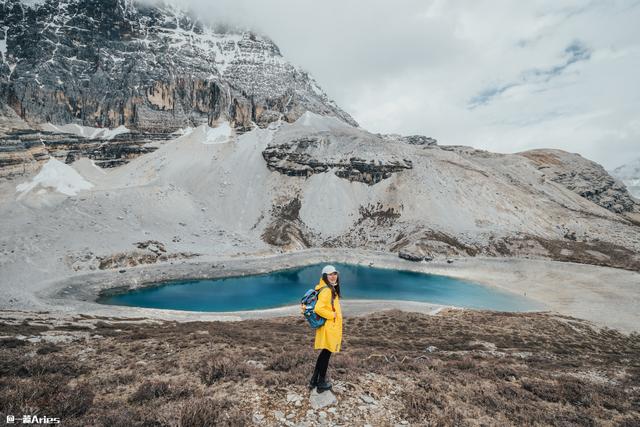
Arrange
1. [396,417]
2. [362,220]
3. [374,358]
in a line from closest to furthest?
[396,417]
[374,358]
[362,220]

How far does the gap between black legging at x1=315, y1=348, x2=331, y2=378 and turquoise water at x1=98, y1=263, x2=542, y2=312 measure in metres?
40.0

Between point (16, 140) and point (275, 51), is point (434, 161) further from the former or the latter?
point (16, 140)

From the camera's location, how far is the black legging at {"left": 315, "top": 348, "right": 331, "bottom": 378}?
7.66m

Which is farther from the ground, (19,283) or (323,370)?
(323,370)

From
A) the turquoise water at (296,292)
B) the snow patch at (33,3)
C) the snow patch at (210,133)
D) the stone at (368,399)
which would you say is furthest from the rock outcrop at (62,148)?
the stone at (368,399)

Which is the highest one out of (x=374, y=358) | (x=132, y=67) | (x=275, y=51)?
(x=275, y=51)

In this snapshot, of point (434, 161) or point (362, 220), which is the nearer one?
point (362, 220)

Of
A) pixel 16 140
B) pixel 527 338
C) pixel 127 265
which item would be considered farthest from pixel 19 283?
pixel 16 140

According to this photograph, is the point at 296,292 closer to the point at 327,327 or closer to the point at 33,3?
the point at 327,327

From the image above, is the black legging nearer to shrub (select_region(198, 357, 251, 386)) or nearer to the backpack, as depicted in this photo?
the backpack

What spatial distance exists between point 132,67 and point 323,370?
455 feet

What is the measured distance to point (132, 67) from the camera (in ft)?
380

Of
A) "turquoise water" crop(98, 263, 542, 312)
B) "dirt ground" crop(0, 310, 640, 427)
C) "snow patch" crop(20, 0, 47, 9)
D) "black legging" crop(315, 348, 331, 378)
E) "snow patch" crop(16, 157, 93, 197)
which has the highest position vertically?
"snow patch" crop(20, 0, 47, 9)

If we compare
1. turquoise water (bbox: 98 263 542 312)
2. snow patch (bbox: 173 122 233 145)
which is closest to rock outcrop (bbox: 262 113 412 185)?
snow patch (bbox: 173 122 233 145)
